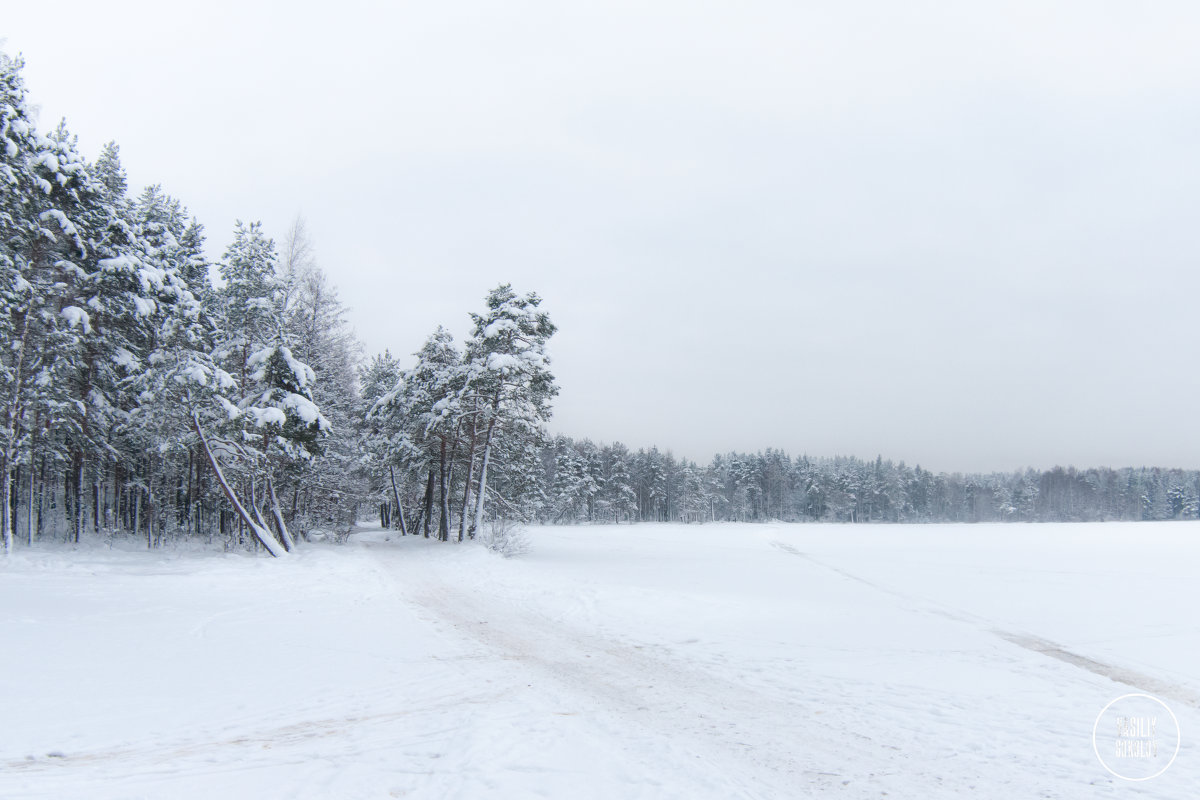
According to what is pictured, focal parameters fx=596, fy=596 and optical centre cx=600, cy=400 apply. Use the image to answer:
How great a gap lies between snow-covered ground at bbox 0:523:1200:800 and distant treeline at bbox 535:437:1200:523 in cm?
6320

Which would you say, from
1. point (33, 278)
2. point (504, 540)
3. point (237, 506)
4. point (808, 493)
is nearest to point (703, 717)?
point (237, 506)

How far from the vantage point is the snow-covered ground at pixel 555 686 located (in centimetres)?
562

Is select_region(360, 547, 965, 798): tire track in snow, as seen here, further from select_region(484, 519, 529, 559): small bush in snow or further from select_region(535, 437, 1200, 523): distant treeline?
select_region(535, 437, 1200, 523): distant treeline

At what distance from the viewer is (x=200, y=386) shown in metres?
21.5

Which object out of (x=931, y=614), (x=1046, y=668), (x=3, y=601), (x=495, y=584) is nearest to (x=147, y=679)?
(x=3, y=601)

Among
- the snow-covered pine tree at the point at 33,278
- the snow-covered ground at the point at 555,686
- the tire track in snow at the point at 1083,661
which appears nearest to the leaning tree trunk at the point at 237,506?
the snow-covered ground at the point at 555,686

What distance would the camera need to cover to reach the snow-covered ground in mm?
5621

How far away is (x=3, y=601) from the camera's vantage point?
1257cm

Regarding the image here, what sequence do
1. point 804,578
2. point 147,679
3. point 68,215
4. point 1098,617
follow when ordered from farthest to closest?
point 804,578 → point 68,215 → point 1098,617 → point 147,679

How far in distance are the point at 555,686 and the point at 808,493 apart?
400 feet

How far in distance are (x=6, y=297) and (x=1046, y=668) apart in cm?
2604

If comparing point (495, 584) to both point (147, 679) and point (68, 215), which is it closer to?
point (147, 679)

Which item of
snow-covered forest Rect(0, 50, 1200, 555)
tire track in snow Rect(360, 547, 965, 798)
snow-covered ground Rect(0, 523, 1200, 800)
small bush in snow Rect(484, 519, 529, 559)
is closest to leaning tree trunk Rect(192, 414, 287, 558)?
snow-covered forest Rect(0, 50, 1200, 555)

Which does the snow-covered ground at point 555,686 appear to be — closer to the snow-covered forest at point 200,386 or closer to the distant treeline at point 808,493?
the snow-covered forest at point 200,386
